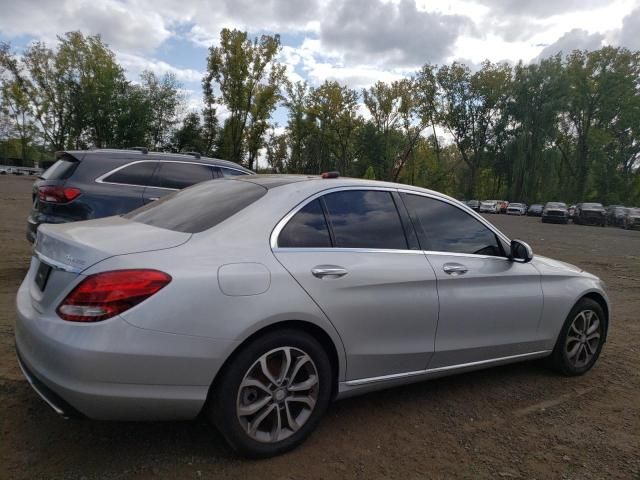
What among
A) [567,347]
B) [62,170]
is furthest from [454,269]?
[62,170]

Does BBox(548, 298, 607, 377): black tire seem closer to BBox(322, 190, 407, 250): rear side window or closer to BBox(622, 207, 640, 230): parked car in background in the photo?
BBox(322, 190, 407, 250): rear side window

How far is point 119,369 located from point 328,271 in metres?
1.19

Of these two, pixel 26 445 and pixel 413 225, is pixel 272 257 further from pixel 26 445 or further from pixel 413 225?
pixel 26 445

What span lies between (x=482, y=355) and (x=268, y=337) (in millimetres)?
1817

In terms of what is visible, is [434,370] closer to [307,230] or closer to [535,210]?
[307,230]

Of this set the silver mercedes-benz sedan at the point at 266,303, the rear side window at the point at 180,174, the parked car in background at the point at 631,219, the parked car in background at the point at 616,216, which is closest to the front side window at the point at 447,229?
Answer: the silver mercedes-benz sedan at the point at 266,303

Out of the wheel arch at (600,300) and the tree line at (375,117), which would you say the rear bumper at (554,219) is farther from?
the wheel arch at (600,300)

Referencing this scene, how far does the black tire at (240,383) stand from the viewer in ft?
7.95

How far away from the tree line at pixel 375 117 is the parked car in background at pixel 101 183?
33147 millimetres

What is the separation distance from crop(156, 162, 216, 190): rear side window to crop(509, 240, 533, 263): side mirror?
429 centimetres

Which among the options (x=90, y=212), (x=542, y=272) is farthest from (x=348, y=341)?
(x=90, y=212)

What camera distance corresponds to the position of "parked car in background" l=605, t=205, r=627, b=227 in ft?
121

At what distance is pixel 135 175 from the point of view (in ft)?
19.7

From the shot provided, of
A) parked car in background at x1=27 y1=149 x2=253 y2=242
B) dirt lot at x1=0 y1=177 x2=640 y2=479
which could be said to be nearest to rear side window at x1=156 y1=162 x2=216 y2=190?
parked car in background at x1=27 y1=149 x2=253 y2=242
